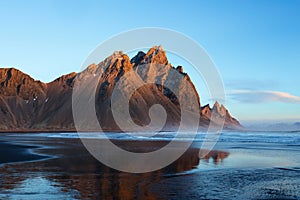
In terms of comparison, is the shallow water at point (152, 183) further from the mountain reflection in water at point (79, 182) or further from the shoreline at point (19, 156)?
the shoreline at point (19, 156)

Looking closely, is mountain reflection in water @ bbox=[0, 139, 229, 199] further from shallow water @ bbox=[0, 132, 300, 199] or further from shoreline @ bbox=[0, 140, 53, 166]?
shoreline @ bbox=[0, 140, 53, 166]

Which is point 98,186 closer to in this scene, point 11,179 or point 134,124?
point 11,179

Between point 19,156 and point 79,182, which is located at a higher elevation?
point 19,156

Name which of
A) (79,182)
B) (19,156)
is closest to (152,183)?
(79,182)

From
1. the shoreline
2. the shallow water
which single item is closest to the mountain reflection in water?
the shallow water

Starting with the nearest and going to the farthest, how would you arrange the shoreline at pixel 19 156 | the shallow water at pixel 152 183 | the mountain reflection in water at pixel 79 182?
1. the mountain reflection in water at pixel 79 182
2. the shallow water at pixel 152 183
3. the shoreline at pixel 19 156

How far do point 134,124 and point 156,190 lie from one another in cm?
18340

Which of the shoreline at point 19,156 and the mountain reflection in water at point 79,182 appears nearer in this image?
the mountain reflection in water at point 79,182

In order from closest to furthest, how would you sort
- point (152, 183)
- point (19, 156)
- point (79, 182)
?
point (79, 182)
point (152, 183)
point (19, 156)

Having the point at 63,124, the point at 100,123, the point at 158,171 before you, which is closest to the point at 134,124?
the point at 100,123

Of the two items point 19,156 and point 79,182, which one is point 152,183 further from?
point 19,156

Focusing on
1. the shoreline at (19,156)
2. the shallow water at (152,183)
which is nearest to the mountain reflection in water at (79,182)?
the shallow water at (152,183)

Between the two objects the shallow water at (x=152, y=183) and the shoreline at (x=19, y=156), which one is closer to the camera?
the shallow water at (x=152, y=183)

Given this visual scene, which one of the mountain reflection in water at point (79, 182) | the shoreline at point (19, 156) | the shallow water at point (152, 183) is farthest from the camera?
the shoreline at point (19, 156)
